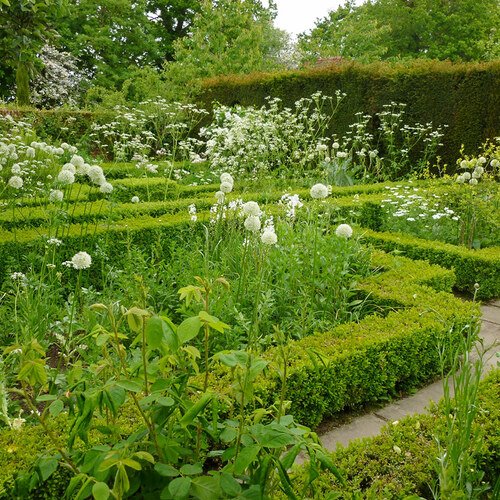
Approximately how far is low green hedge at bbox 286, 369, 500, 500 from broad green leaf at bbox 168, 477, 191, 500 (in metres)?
0.57

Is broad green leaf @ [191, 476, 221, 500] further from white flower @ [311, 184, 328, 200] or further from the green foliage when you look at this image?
the green foliage

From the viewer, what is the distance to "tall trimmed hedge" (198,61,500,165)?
1027 centimetres

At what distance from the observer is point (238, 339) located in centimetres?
346

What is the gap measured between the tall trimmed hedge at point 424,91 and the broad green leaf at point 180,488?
10103 millimetres

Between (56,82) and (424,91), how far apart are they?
1357cm

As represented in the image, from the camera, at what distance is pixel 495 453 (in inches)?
93.7

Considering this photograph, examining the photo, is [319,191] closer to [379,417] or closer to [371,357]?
[371,357]

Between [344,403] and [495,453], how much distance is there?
1.11 meters

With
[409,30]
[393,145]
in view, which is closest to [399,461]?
[393,145]

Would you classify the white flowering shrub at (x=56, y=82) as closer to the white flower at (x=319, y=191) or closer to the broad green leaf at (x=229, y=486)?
the white flower at (x=319, y=191)

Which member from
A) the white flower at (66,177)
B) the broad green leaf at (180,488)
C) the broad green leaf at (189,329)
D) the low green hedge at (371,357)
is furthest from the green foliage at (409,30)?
the broad green leaf at (180,488)

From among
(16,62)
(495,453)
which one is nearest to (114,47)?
(16,62)

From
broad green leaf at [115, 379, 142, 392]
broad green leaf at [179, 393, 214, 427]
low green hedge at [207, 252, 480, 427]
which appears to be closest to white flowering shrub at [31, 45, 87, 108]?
low green hedge at [207, 252, 480, 427]

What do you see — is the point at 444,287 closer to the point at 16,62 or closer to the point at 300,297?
the point at 300,297
